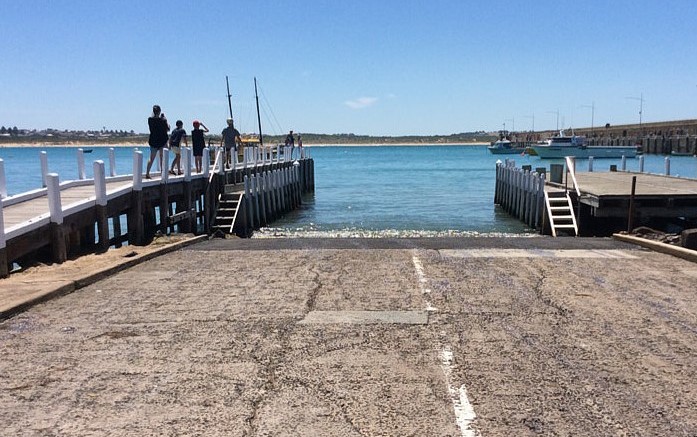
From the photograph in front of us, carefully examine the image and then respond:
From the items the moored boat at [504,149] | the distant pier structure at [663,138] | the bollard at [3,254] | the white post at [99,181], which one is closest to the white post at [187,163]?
the white post at [99,181]

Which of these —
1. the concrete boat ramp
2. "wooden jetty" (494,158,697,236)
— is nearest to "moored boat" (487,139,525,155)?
"wooden jetty" (494,158,697,236)

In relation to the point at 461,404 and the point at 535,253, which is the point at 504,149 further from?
the point at 461,404

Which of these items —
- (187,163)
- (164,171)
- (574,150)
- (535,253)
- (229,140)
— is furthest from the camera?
(574,150)

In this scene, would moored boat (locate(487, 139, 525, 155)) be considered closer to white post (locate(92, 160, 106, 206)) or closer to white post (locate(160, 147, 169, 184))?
white post (locate(160, 147, 169, 184))

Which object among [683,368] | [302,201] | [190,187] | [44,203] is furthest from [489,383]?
[302,201]

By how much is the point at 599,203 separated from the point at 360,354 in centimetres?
1386

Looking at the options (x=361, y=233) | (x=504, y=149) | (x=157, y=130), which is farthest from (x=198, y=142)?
(x=504, y=149)

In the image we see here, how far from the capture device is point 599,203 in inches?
682

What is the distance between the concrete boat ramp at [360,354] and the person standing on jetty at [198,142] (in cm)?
1120

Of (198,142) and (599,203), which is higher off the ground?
(198,142)

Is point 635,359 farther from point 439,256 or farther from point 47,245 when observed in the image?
point 47,245

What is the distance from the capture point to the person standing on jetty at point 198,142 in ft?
63.9

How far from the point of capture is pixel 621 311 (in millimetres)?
6648

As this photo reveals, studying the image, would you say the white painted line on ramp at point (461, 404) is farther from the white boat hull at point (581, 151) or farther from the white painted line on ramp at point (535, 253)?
the white boat hull at point (581, 151)
